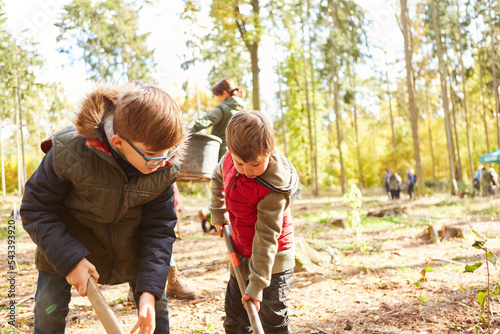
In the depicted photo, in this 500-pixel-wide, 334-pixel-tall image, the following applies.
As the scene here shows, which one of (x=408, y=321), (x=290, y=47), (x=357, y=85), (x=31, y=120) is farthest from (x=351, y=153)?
(x=408, y=321)

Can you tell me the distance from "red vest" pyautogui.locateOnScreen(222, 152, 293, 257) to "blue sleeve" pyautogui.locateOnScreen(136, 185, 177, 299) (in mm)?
418

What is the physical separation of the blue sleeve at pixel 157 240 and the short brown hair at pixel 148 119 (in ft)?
1.27

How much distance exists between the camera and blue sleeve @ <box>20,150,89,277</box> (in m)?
1.62

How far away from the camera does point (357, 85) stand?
27734 millimetres

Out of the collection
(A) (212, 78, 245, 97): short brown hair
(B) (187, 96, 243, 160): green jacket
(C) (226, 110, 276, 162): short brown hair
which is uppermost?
(A) (212, 78, 245, 97): short brown hair

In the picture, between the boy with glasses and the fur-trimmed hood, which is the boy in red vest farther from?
the fur-trimmed hood

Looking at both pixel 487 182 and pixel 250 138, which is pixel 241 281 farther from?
pixel 487 182

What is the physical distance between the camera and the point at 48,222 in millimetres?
1651

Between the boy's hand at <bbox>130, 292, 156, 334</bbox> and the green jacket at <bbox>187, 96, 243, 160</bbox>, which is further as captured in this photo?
the green jacket at <bbox>187, 96, 243, 160</bbox>

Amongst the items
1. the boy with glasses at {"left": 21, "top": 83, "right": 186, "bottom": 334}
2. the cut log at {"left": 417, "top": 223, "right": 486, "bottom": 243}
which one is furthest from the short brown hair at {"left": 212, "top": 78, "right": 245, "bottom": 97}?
the cut log at {"left": 417, "top": 223, "right": 486, "bottom": 243}

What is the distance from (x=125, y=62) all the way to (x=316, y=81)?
12520 mm

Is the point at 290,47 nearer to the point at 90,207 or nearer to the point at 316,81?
the point at 316,81

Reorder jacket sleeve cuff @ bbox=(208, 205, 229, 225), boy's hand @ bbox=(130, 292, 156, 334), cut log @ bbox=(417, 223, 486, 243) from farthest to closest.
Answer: cut log @ bbox=(417, 223, 486, 243) < jacket sleeve cuff @ bbox=(208, 205, 229, 225) < boy's hand @ bbox=(130, 292, 156, 334)

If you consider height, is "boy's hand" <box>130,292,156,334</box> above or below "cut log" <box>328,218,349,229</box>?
above
